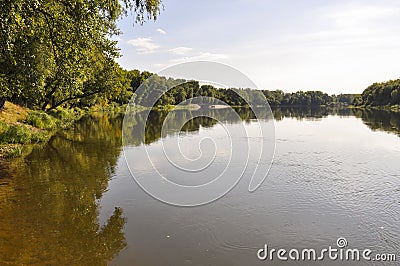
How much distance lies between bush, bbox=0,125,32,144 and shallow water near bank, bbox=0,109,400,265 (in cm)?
395

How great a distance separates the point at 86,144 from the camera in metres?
21.4

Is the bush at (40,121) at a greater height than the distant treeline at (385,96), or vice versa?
the distant treeline at (385,96)

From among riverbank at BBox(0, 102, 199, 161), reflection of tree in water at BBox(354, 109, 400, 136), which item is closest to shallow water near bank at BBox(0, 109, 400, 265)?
riverbank at BBox(0, 102, 199, 161)

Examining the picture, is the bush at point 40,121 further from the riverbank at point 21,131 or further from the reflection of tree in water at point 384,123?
the reflection of tree in water at point 384,123

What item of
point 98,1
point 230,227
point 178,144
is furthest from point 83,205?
point 178,144

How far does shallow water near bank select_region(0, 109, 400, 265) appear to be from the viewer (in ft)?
22.2

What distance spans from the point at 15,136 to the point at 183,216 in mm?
14751

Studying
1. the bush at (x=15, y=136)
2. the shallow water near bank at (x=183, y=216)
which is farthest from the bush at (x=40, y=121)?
the shallow water near bank at (x=183, y=216)

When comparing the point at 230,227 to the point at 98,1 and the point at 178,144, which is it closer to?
the point at 98,1

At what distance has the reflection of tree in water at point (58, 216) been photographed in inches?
258

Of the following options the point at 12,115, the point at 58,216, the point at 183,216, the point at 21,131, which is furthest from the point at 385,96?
the point at 58,216

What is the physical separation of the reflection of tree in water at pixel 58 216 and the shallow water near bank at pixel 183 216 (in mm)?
23

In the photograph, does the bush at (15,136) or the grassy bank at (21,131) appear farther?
the bush at (15,136)

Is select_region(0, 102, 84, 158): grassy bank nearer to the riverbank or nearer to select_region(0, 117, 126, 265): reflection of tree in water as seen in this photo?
the riverbank
